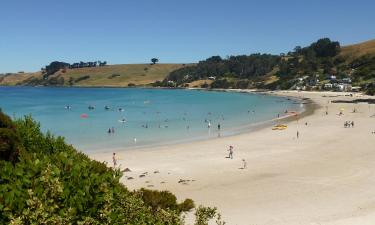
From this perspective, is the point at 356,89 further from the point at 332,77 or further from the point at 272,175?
the point at 272,175

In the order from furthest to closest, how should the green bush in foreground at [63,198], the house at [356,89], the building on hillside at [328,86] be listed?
1. the building on hillside at [328,86]
2. the house at [356,89]
3. the green bush in foreground at [63,198]

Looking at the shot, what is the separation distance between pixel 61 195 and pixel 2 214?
0.96 m

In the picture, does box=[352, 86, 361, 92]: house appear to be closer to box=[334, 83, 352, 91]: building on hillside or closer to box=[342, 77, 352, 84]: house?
box=[334, 83, 352, 91]: building on hillside

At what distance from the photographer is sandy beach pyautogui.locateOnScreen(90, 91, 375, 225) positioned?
2212 centimetres

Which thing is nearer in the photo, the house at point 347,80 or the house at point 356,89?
the house at point 356,89

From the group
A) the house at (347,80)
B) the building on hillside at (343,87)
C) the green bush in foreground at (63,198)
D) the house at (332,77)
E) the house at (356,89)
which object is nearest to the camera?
the green bush in foreground at (63,198)

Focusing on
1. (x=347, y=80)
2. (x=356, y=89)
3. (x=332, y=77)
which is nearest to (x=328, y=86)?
(x=347, y=80)

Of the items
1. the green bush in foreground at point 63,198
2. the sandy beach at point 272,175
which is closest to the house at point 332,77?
the sandy beach at point 272,175

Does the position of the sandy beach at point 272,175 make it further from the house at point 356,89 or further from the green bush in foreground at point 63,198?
the house at point 356,89

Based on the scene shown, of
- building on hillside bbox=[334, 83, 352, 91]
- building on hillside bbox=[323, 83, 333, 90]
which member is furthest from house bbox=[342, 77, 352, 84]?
building on hillside bbox=[323, 83, 333, 90]

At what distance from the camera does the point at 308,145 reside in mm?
45812

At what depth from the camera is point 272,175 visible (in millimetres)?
31453

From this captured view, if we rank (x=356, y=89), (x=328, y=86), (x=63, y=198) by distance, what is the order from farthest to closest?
1. (x=328, y=86)
2. (x=356, y=89)
3. (x=63, y=198)

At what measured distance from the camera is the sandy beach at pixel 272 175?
22125mm
